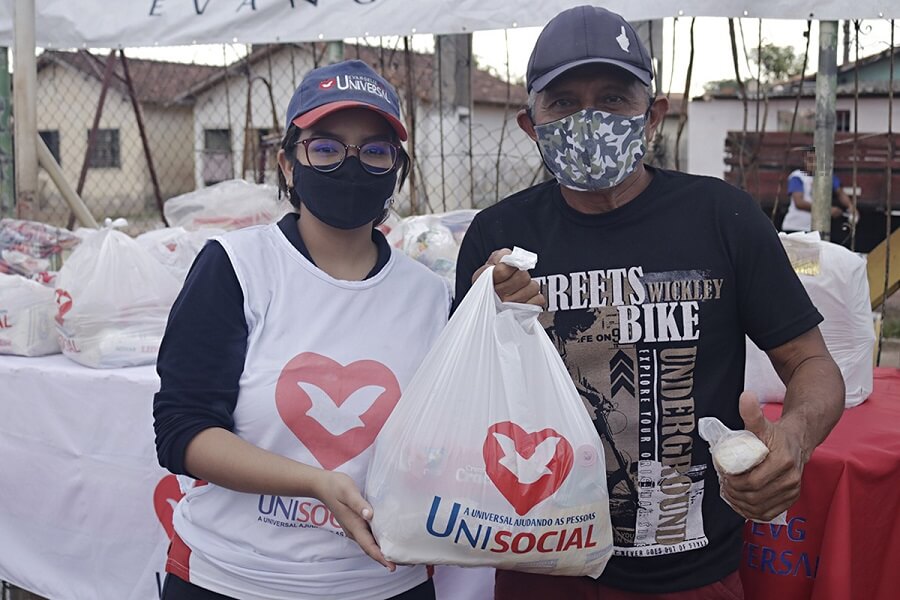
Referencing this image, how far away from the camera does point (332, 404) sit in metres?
1.67

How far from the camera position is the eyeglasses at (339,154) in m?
1.79

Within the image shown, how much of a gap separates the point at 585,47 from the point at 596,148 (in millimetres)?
186

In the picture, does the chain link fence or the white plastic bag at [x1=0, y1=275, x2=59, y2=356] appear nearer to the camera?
the white plastic bag at [x1=0, y1=275, x2=59, y2=356]

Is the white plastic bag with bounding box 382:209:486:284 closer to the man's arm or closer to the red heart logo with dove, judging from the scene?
the red heart logo with dove

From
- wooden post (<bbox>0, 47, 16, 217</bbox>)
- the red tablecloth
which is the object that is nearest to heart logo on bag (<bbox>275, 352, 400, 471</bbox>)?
the red tablecloth

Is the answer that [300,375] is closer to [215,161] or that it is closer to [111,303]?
[111,303]

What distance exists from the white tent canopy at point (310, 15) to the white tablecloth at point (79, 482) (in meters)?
1.62

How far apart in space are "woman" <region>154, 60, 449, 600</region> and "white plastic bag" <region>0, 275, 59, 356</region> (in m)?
1.62

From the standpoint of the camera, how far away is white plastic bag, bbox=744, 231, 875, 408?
7.71ft

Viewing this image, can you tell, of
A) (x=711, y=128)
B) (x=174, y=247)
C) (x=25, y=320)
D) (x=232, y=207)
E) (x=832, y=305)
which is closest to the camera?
(x=832, y=305)

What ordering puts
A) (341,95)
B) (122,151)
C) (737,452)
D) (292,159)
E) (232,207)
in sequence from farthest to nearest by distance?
(122,151), (232,207), (292,159), (341,95), (737,452)

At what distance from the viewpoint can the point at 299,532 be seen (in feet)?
5.55

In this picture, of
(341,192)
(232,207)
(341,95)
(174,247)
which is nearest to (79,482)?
(174,247)

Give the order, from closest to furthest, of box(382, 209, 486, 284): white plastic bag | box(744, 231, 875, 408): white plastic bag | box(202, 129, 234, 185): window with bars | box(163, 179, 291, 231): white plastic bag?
box(744, 231, 875, 408): white plastic bag → box(382, 209, 486, 284): white plastic bag → box(163, 179, 291, 231): white plastic bag → box(202, 129, 234, 185): window with bars
